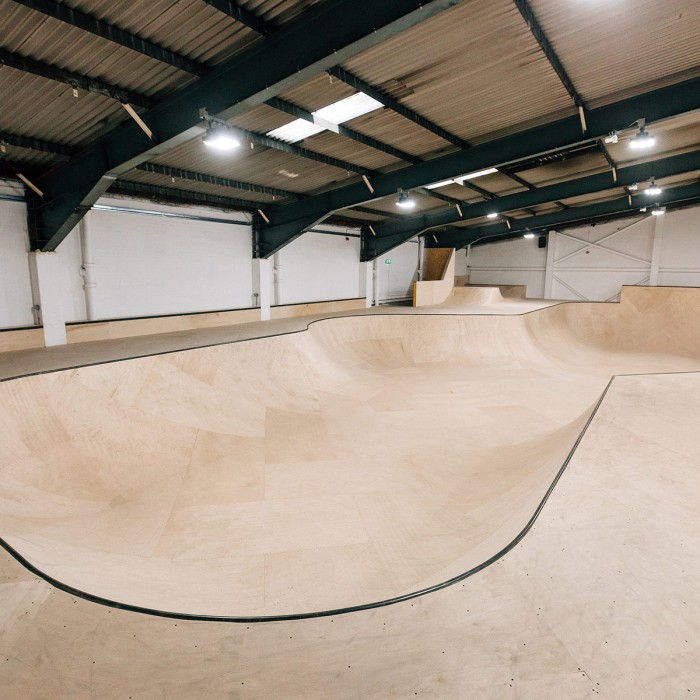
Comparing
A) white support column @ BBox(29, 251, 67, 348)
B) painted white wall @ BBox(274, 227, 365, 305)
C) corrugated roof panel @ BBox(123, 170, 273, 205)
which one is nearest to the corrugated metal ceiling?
corrugated roof panel @ BBox(123, 170, 273, 205)

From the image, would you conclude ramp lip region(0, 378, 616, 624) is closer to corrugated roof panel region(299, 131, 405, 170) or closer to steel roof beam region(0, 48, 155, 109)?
steel roof beam region(0, 48, 155, 109)

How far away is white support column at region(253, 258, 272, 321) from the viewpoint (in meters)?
11.8

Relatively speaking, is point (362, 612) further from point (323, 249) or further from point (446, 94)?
point (323, 249)

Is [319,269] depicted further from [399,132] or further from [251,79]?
[251,79]

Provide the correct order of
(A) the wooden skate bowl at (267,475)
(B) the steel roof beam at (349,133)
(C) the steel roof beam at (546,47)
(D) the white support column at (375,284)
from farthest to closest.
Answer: (D) the white support column at (375,284) → (B) the steel roof beam at (349,133) → (C) the steel roof beam at (546,47) → (A) the wooden skate bowl at (267,475)

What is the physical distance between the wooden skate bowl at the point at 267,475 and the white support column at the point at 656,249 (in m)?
12.8

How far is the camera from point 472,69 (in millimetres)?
4973

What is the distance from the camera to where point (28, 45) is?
3848 mm

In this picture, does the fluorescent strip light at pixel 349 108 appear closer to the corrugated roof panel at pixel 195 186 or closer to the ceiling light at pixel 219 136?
the ceiling light at pixel 219 136

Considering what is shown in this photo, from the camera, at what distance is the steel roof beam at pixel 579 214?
1440 centimetres

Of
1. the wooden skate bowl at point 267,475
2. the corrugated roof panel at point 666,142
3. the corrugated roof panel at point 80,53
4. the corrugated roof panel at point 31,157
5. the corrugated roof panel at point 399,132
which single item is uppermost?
the corrugated roof panel at point 666,142

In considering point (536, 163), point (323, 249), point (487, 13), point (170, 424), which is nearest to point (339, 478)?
point (170, 424)

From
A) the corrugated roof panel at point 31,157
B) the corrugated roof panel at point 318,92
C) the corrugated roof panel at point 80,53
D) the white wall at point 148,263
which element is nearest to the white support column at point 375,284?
the white wall at point 148,263

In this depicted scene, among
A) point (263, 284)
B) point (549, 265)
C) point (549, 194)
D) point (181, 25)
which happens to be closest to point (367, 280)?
point (263, 284)
